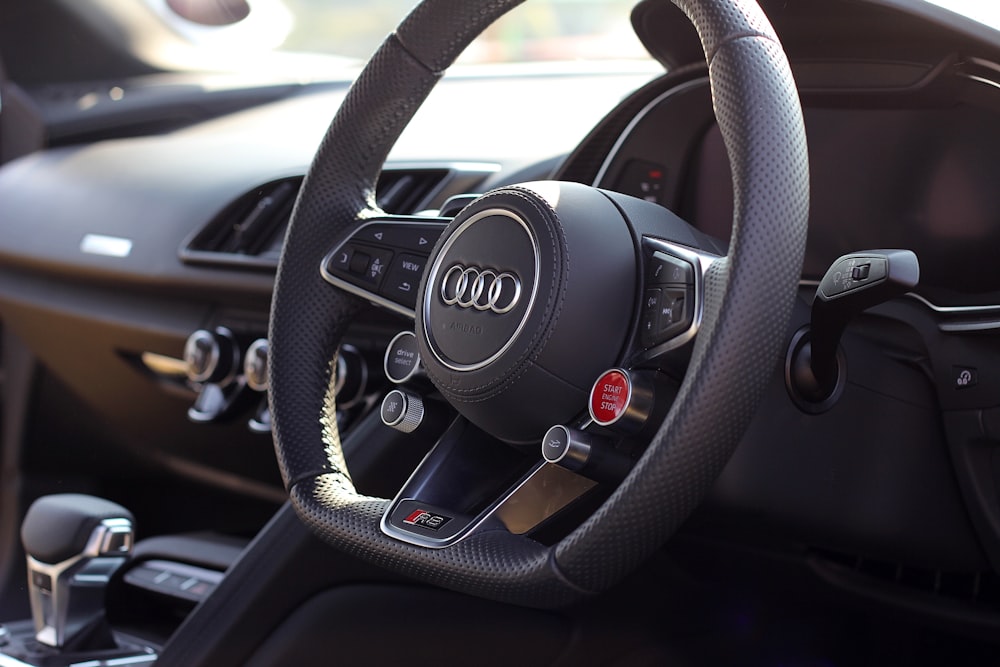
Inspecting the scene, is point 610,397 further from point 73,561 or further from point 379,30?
point 379,30

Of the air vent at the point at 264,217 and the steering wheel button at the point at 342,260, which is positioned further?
A: the air vent at the point at 264,217

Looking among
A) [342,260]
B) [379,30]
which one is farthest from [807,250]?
[379,30]

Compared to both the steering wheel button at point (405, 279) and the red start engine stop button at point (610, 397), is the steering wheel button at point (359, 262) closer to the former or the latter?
the steering wheel button at point (405, 279)

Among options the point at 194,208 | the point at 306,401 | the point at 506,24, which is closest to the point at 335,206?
the point at 306,401

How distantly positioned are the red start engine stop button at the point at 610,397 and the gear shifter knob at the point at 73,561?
0.90 m

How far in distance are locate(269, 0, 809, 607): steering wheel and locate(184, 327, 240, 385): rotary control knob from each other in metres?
0.65

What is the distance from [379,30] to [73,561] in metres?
1.34

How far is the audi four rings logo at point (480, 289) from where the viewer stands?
3.23 ft

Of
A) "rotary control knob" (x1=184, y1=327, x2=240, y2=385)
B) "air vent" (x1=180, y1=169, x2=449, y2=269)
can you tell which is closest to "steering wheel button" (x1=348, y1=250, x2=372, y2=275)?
"air vent" (x1=180, y1=169, x2=449, y2=269)

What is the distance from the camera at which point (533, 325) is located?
0.96 metres

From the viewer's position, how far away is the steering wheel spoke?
1.18m

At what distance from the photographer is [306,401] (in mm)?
1194

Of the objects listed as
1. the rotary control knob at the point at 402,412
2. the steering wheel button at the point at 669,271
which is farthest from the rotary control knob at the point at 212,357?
the steering wheel button at the point at 669,271

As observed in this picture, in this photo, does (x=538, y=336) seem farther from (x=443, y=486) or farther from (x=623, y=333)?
(x=443, y=486)
